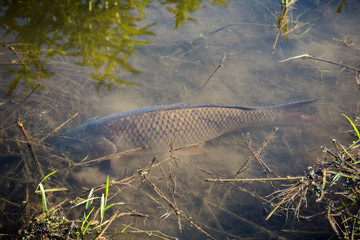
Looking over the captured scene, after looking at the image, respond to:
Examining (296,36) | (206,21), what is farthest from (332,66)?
(206,21)

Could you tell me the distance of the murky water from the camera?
299cm

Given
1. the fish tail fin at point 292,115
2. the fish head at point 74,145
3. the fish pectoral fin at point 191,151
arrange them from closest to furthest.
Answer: the fish head at point 74,145 < the fish pectoral fin at point 191,151 < the fish tail fin at point 292,115

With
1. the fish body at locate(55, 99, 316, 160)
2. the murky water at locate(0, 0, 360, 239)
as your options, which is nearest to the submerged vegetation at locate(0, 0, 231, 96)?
the murky water at locate(0, 0, 360, 239)

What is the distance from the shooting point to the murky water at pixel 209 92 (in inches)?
118

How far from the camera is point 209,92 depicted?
4.39m

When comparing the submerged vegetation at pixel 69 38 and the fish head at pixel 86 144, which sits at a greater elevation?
the submerged vegetation at pixel 69 38

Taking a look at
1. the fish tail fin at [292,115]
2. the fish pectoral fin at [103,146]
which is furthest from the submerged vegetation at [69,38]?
the fish tail fin at [292,115]

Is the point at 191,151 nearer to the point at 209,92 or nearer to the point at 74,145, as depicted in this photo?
the point at 209,92

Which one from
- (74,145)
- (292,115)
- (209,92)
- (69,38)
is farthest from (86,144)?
(292,115)

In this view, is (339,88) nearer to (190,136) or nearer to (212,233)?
(190,136)

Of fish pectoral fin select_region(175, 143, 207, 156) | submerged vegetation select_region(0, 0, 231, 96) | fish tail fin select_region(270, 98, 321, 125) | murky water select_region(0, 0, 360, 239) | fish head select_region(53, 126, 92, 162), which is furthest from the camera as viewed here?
submerged vegetation select_region(0, 0, 231, 96)

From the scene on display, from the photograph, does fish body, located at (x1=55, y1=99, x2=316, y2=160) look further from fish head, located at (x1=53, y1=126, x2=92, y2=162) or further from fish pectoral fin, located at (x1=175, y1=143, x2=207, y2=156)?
fish pectoral fin, located at (x1=175, y1=143, x2=207, y2=156)

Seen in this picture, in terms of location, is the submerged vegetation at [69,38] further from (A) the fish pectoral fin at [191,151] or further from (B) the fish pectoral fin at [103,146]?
(A) the fish pectoral fin at [191,151]

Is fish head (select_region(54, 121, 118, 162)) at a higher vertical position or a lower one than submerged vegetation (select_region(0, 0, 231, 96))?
lower
